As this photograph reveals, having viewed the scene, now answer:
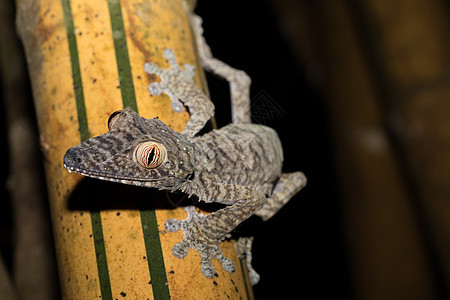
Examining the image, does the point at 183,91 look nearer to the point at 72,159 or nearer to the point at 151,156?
the point at 151,156

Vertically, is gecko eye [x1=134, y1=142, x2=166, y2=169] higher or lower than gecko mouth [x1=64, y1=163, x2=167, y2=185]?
higher

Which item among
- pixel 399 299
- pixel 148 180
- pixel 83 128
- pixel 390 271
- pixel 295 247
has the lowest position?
pixel 399 299

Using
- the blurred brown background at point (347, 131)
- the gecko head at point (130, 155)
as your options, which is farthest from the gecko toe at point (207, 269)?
the blurred brown background at point (347, 131)

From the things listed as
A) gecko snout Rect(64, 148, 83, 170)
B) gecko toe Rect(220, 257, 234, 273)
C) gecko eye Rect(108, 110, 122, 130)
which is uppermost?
gecko eye Rect(108, 110, 122, 130)

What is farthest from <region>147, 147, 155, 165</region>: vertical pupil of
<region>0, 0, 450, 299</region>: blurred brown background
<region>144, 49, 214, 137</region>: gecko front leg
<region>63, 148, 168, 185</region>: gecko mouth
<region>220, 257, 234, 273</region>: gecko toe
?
<region>0, 0, 450, 299</region>: blurred brown background

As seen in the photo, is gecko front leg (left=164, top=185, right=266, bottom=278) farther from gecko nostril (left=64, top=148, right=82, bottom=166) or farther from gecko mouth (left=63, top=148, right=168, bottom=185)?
gecko nostril (left=64, top=148, right=82, bottom=166)

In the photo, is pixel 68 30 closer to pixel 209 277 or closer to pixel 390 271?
pixel 209 277

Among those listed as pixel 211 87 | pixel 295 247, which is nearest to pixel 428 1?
pixel 211 87
